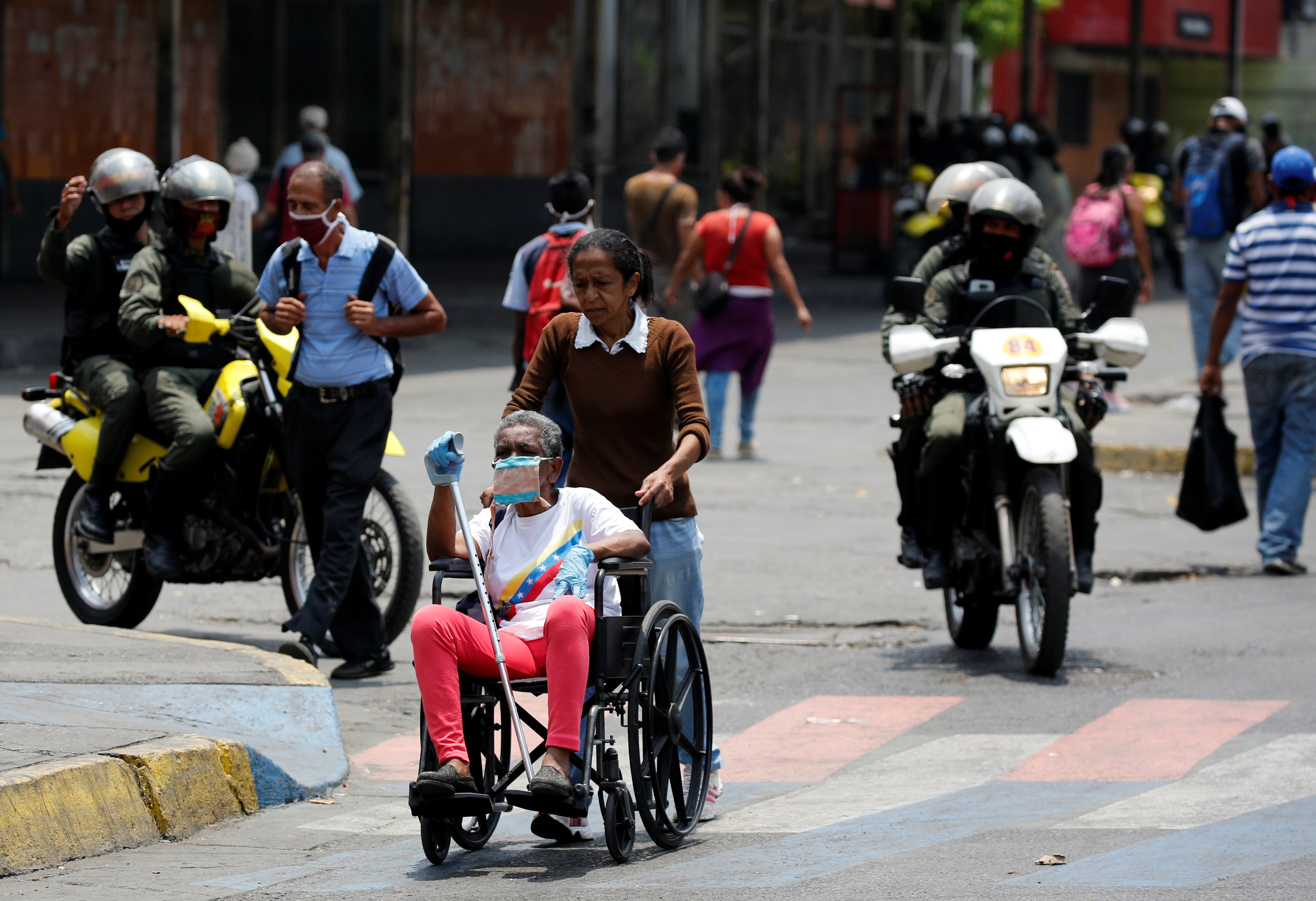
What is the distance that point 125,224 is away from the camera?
848 centimetres

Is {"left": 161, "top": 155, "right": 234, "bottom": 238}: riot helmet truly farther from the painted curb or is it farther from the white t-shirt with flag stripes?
the white t-shirt with flag stripes

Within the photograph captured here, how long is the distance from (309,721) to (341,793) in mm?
438

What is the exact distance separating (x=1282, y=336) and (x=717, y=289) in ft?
13.8

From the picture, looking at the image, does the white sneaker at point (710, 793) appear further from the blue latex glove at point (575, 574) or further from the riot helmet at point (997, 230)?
the riot helmet at point (997, 230)

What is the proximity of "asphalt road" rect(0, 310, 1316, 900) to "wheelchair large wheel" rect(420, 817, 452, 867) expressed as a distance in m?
0.05

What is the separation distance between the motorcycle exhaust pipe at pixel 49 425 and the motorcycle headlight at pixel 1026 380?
12.4ft

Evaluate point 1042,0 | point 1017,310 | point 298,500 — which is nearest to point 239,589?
point 298,500

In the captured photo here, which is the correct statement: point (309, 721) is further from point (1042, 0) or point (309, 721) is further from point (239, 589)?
point (1042, 0)

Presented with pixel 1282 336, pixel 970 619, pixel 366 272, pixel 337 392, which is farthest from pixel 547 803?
pixel 1282 336

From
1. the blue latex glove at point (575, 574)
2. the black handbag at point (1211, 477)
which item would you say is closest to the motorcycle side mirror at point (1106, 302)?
the black handbag at point (1211, 477)

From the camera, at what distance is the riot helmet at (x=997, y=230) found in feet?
27.5

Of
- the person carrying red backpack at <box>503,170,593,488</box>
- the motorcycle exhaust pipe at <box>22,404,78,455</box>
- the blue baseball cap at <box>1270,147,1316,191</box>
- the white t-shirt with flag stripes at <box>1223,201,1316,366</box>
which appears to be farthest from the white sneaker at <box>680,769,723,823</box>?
the blue baseball cap at <box>1270,147,1316,191</box>

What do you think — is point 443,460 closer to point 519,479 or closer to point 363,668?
point 519,479

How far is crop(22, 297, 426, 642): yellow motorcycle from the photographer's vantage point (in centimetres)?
815
